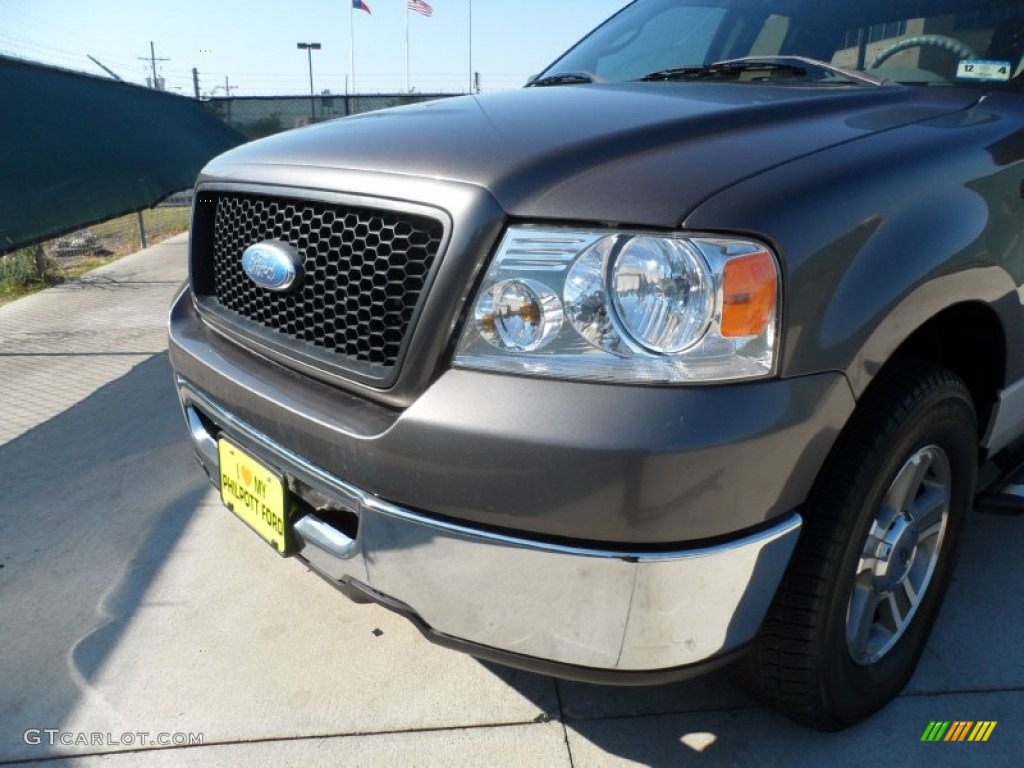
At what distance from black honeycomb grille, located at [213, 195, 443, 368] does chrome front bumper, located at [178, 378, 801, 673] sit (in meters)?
0.32

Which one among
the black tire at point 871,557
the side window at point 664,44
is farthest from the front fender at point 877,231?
the side window at point 664,44

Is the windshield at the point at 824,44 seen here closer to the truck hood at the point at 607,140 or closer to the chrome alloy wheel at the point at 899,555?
the truck hood at the point at 607,140

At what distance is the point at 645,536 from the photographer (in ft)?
4.37

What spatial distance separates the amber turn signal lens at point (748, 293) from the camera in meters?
1.34

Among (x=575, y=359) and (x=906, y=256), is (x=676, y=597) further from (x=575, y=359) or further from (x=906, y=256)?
(x=906, y=256)

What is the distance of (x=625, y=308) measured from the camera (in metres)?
1.38

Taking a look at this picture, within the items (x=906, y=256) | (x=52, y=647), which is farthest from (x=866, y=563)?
(x=52, y=647)

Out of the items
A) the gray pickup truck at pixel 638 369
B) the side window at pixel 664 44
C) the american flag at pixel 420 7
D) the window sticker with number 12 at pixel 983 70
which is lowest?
the gray pickup truck at pixel 638 369

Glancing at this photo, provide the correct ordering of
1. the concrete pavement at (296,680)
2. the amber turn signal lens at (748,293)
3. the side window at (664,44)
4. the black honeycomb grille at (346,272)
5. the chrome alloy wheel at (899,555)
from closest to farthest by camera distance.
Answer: the amber turn signal lens at (748,293)
the black honeycomb grille at (346,272)
the chrome alloy wheel at (899,555)
the concrete pavement at (296,680)
the side window at (664,44)

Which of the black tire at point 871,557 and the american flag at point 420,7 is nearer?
the black tire at point 871,557

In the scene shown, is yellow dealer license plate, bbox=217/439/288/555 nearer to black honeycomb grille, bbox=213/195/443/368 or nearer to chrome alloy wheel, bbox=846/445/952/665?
black honeycomb grille, bbox=213/195/443/368

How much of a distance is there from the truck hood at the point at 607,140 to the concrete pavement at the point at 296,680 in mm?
1268

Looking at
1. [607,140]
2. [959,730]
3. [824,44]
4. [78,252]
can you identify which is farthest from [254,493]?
[78,252]

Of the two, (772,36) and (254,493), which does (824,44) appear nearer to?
(772,36)
